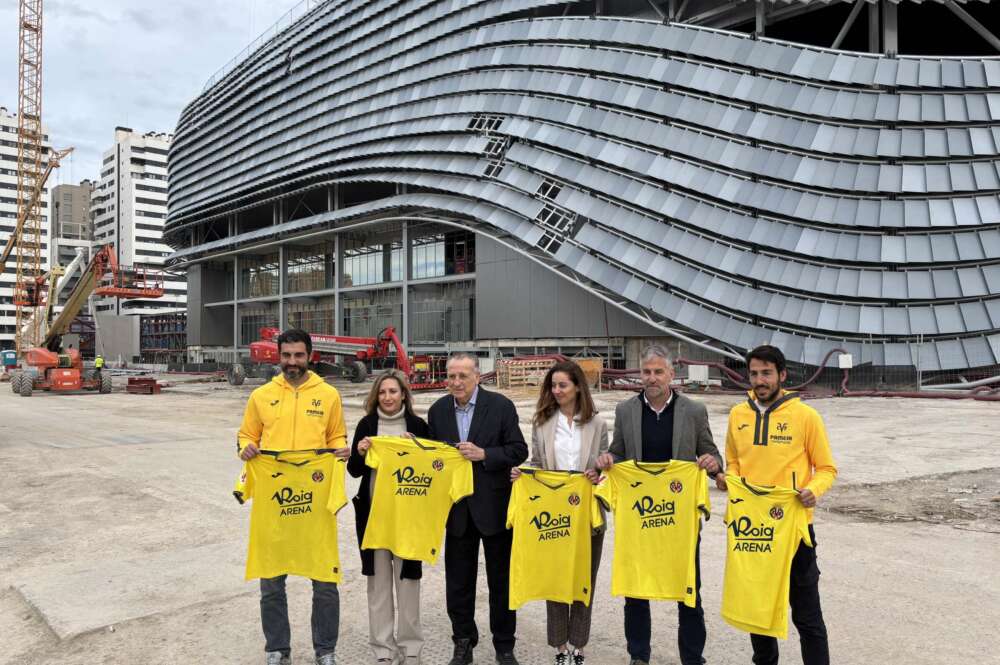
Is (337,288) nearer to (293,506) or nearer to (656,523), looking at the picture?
(293,506)

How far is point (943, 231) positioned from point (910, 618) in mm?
31624

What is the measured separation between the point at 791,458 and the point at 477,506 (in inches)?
86.0

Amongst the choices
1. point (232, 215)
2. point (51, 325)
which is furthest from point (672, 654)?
point (232, 215)

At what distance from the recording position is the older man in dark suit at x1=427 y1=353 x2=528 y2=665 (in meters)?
4.99

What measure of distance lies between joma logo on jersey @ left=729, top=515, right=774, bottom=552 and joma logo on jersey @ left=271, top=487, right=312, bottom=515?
304 cm

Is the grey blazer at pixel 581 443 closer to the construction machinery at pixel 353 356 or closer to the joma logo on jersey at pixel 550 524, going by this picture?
the joma logo on jersey at pixel 550 524

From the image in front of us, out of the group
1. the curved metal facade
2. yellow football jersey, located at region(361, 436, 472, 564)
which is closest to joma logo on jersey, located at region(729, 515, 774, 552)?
yellow football jersey, located at region(361, 436, 472, 564)

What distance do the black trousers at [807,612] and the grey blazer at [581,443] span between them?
4.81 ft

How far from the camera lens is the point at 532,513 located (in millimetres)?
5117

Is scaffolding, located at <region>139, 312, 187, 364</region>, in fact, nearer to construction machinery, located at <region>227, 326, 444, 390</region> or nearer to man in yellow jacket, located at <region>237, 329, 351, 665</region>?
construction machinery, located at <region>227, 326, 444, 390</region>

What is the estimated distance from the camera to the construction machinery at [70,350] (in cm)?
3712

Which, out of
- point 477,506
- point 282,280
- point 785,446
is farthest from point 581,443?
point 282,280

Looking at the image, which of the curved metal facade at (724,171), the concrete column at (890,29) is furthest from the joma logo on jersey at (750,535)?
the concrete column at (890,29)

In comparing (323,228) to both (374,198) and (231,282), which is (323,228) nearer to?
(374,198)
